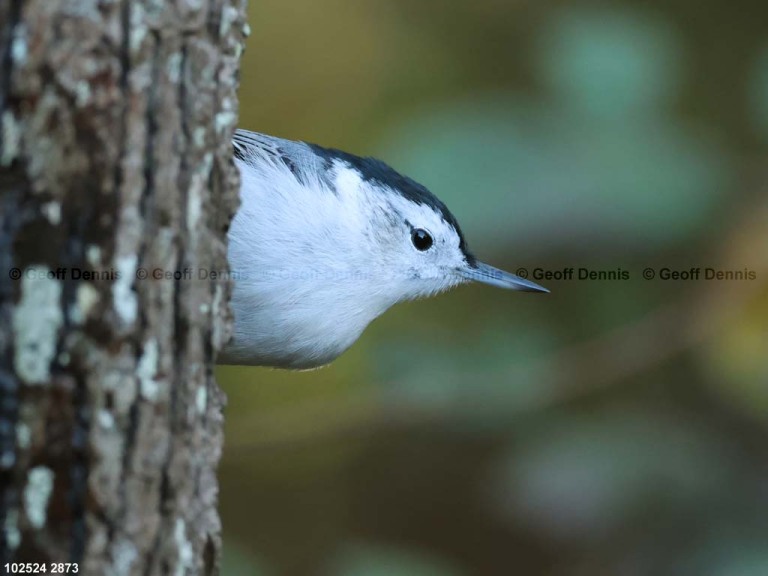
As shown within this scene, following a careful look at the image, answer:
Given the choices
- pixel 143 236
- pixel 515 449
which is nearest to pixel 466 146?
pixel 515 449

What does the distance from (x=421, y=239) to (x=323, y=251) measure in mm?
387

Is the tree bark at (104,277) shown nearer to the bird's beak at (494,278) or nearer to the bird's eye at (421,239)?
the bird's eye at (421,239)

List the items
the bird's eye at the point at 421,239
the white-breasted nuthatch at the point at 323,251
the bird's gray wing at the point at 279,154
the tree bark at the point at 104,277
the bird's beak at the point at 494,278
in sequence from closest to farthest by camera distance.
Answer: the tree bark at the point at 104,277
the white-breasted nuthatch at the point at 323,251
the bird's gray wing at the point at 279,154
the bird's eye at the point at 421,239
the bird's beak at the point at 494,278

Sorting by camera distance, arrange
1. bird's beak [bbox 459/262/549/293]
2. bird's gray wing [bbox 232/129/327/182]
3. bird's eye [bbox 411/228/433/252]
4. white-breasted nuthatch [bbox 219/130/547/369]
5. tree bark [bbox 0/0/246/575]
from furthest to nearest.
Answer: bird's beak [bbox 459/262/549/293] < bird's eye [bbox 411/228/433/252] < bird's gray wing [bbox 232/129/327/182] < white-breasted nuthatch [bbox 219/130/547/369] < tree bark [bbox 0/0/246/575]

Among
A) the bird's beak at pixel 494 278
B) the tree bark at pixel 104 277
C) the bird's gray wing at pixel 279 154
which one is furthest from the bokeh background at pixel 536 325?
the tree bark at pixel 104 277

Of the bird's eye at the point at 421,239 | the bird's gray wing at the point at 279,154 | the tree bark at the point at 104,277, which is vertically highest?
the bird's gray wing at the point at 279,154

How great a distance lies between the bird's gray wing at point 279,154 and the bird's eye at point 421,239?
0.88 feet

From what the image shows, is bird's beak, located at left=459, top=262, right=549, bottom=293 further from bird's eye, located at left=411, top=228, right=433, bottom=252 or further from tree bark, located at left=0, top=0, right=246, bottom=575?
tree bark, located at left=0, top=0, right=246, bottom=575

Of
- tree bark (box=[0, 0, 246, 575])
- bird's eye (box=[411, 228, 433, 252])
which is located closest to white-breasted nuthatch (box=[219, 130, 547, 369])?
bird's eye (box=[411, 228, 433, 252])

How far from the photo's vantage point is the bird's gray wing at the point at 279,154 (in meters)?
2.06

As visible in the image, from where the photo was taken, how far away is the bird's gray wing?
206 centimetres

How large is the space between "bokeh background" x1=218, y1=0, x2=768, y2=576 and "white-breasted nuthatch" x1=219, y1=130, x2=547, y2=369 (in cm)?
9

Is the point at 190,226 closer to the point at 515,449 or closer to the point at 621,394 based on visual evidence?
the point at 515,449

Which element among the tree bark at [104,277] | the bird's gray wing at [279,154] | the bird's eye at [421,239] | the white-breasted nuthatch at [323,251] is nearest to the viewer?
the tree bark at [104,277]
